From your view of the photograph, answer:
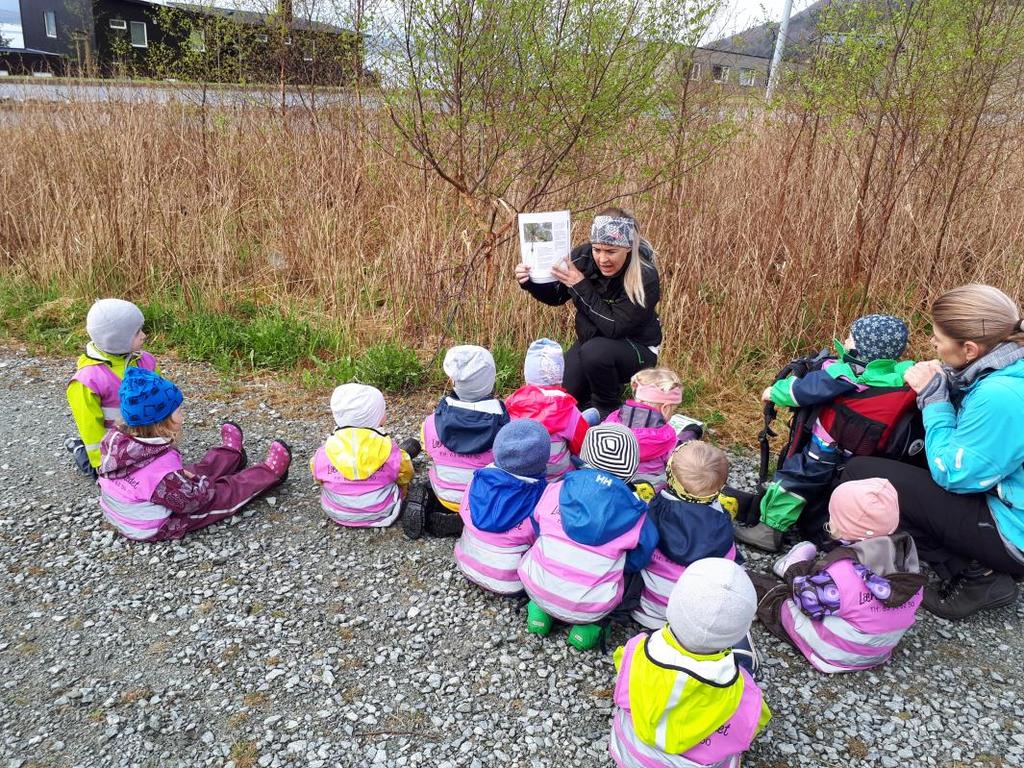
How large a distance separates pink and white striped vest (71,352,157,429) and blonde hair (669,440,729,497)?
8.09ft

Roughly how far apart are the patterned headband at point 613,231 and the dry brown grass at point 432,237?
4.30ft

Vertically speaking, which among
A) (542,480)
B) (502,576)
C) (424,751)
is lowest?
(424,751)

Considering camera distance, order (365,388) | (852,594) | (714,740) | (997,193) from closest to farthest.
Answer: (714,740)
(852,594)
(365,388)
(997,193)

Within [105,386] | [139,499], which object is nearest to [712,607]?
[139,499]

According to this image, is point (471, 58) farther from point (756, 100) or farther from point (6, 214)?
point (6, 214)

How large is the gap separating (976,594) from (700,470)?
129 centimetres

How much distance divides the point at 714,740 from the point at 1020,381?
1.65m

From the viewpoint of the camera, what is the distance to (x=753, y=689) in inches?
79.4

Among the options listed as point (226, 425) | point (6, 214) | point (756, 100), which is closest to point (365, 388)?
point (226, 425)

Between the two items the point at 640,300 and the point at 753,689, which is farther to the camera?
the point at 640,300

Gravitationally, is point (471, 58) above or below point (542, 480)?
above

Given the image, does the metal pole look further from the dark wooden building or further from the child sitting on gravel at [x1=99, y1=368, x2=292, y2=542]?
the child sitting on gravel at [x1=99, y1=368, x2=292, y2=542]

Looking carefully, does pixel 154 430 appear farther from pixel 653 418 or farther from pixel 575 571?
pixel 653 418

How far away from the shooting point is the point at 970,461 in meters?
2.57
